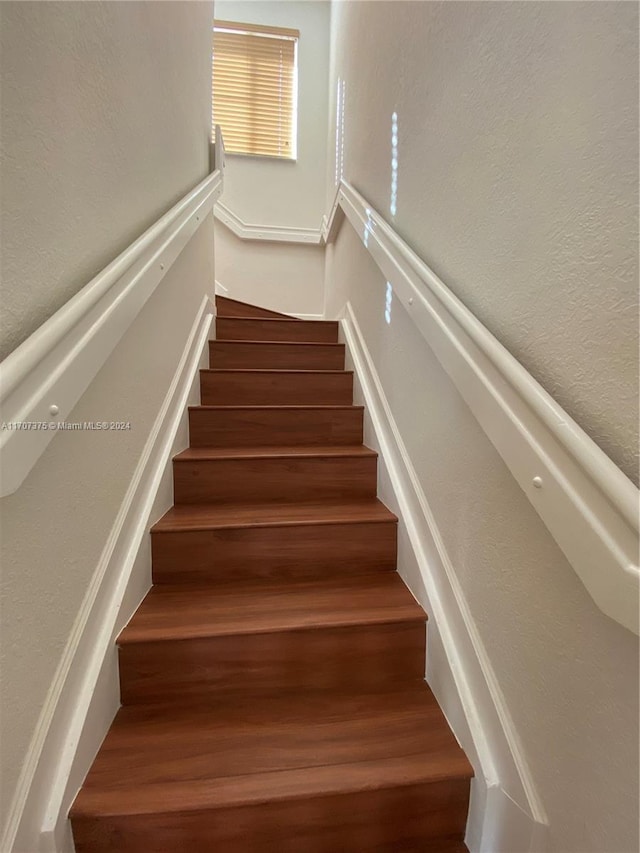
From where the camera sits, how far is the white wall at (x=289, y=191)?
11.9ft

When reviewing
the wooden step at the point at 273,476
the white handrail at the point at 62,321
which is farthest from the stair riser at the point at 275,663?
the white handrail at the point at 62,321

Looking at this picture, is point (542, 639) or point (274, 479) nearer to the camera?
point (542, 639)

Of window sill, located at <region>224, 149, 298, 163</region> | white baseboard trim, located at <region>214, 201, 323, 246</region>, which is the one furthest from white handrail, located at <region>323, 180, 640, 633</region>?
window sill, located at <region>224, 149, 298, 163</region>

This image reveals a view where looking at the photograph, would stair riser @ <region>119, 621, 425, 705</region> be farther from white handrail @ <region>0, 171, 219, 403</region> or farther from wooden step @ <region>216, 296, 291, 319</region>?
wooden step @ <region>216, 296, 291, 319</region>

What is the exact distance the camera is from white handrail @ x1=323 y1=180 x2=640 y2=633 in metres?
0.59

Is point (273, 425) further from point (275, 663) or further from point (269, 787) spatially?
point (269, 787)

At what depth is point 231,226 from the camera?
3.64m

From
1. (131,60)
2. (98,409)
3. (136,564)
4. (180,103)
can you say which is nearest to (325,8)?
(180,103)

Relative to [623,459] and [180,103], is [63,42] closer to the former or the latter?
[180,103]

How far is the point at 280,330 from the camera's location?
2.59 m

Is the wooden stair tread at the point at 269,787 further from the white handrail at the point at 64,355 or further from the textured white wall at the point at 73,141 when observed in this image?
the textured white wall at the point at 73,141

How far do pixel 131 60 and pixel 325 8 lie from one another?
353 centimetres

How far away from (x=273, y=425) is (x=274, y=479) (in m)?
0.33

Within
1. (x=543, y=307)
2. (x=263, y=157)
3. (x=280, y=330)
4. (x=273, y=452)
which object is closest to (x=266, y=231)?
(x=263, y=157)
